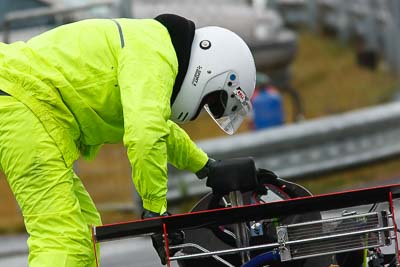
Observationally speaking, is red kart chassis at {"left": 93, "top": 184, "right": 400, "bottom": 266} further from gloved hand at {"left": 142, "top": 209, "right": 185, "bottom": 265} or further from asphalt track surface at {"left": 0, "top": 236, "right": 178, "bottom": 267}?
asphalt track surface at {"left": 0, "top": 236, "right": 178, "bottom": 267}

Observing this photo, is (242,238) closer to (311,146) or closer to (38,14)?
(311,146)

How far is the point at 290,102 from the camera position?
1675 cm

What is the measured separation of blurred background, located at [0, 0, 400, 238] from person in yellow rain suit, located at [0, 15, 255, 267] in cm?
531

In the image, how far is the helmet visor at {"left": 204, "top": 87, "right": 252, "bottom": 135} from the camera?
670 cm

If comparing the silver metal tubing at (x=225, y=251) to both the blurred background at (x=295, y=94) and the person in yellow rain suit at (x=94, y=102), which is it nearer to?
the person in yellow rain suit at (x=94, y=102)

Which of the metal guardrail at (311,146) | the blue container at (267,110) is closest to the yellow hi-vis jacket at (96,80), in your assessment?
the metal guardrail at (311,146)

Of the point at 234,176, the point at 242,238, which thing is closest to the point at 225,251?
the point at 242,238

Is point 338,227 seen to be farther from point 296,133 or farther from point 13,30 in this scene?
point 13,30

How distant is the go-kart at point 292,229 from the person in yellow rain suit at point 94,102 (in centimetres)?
21

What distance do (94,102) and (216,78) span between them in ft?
2.05

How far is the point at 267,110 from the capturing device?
1436cm

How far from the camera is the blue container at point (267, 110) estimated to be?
46.9ft

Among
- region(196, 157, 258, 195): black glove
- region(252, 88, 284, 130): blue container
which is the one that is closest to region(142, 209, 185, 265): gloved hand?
region(196, 157, 258, 195): black glove

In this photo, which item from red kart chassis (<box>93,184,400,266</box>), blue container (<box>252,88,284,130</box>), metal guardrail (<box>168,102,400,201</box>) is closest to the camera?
red kart chassis (<box>93,184,400,266</box>)
